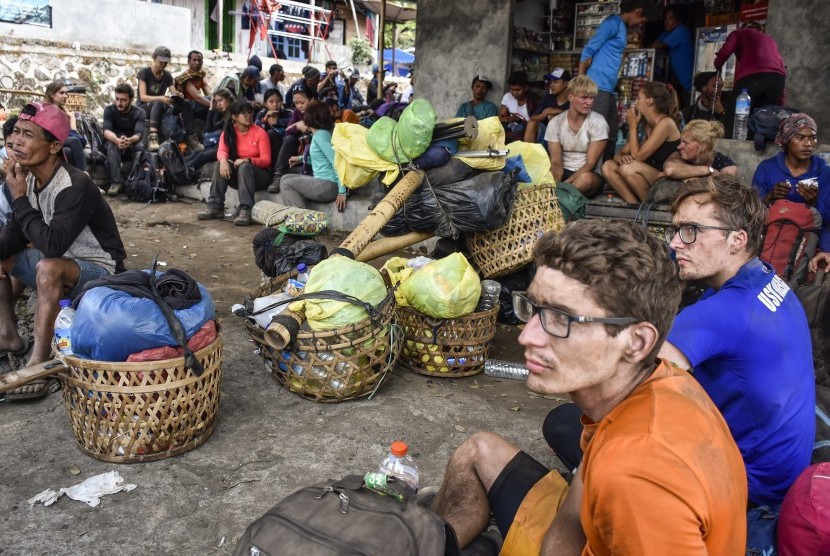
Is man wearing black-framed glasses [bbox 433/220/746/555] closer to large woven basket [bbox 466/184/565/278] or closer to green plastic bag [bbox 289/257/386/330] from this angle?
green plastic bag [bbox 289/257/386/330]

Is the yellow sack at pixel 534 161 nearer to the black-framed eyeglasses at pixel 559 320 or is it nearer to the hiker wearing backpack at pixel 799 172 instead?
the hiker wearing backpack at pixel 799 172

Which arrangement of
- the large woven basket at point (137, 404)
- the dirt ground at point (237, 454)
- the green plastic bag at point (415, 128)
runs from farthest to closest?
the green plastic bag at point (415, 128)
the large woven basket at point (137, 404)
the dirt ground at point (237, 454)

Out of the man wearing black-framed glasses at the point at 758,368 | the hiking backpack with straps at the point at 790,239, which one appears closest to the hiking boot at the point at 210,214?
the hiking backpack with straps at the point at 790,239

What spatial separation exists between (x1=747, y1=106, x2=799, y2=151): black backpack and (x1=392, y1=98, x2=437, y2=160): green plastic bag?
128 inches

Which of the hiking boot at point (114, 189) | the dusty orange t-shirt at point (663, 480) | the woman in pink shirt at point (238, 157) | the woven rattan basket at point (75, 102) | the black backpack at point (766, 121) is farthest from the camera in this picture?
the woven rattan basket at point (75, 102)

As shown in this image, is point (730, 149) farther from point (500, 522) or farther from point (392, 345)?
point (500, 522)

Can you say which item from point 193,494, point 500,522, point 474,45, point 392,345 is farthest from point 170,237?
point 500,522

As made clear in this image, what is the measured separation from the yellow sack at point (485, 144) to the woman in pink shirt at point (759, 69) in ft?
9.59

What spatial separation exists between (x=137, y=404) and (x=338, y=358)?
976mm

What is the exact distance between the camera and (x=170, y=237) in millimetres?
7828

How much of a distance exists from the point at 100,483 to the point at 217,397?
0.61 metres

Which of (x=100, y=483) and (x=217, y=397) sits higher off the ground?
(x=217, y=397)

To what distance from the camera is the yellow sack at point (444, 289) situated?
388 cm

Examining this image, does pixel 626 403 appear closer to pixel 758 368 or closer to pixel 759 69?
pixel 758 368
